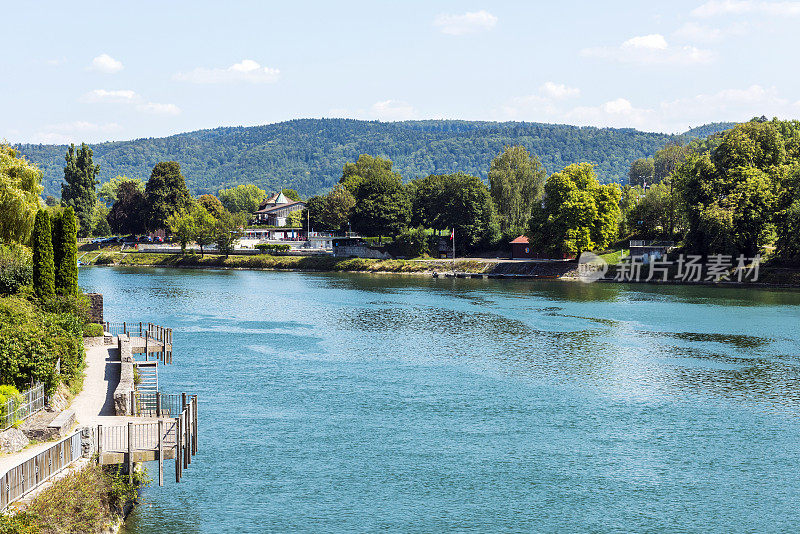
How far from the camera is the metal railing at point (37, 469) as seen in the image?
20312mm

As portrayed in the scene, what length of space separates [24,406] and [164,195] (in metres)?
146

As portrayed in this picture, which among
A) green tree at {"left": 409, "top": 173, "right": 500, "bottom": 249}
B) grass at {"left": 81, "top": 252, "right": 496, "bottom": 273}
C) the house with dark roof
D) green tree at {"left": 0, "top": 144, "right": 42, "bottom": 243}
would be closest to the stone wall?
green tree at {"left": 0, "top": 144, "right": 42, "bottom": 243}

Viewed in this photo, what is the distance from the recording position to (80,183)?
166m

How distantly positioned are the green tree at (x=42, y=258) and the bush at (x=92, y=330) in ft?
9.57

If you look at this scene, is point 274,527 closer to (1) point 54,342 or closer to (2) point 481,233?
(1) point 54,342

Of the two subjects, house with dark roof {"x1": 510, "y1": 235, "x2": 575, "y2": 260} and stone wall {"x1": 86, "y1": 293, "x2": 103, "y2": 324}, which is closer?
stone wall {"x1": 86, "y1": 293, "x2": 103, "y2": 324}

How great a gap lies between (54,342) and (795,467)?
33.3 m

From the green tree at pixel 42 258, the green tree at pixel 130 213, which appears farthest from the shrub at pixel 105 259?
the green tree at pixel 42 258

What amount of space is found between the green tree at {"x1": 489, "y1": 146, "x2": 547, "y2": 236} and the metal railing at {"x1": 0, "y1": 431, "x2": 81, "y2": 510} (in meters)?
119

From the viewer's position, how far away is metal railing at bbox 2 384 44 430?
2532 cm

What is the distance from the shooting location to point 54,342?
112ft

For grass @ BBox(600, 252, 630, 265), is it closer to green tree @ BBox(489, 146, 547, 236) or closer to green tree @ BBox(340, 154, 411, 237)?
green tree @ BBox(489, 146, 547, 236)

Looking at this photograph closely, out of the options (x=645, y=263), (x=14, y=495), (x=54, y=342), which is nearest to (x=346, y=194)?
(x=645, y=263)

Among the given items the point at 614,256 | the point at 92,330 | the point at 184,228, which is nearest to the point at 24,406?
the point at 92,330
